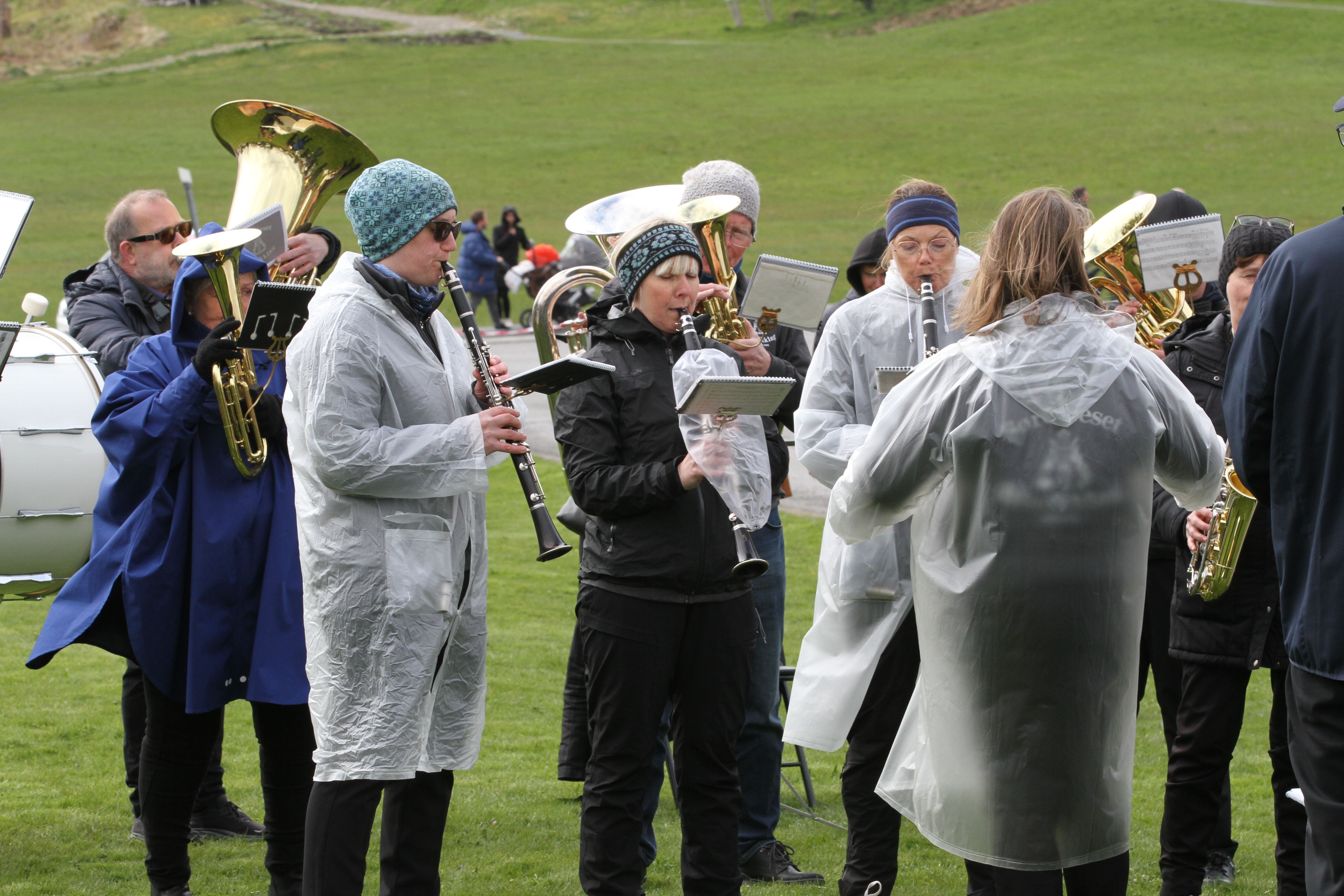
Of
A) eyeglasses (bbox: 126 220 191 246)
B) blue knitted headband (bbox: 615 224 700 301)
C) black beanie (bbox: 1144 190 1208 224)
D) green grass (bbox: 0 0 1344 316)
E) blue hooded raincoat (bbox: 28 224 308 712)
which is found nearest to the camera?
blue knitted headband (bbox: 615 224 700 301)

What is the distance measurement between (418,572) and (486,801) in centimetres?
207

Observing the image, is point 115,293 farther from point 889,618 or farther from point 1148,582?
point 1148,582

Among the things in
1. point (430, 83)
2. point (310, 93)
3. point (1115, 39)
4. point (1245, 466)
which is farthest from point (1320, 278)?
point (1115, 39)

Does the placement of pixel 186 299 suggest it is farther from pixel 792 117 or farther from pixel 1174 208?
pixel 792 117

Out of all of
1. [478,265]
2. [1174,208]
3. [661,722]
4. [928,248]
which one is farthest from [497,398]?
[478,265]

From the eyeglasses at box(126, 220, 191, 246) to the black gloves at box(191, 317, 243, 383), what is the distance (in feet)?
3.56

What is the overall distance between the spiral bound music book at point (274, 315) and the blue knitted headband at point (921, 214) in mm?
1602

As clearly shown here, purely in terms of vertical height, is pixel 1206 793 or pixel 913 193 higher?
pixel 913 193

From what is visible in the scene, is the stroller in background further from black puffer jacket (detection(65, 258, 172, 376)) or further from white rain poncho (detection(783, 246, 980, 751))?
white rain poncho (detection(783, 246, 980, 751))

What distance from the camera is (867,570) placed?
3734 millimetres

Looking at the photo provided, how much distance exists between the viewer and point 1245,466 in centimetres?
287

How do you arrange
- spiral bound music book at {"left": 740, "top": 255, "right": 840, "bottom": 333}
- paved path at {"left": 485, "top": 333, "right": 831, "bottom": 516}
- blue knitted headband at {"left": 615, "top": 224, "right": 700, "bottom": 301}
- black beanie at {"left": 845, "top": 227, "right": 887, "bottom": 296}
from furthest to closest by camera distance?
paved path at {"left": 485, "top": 333, "right": 831, "bottom": 516} → black beanie at {"left": 845, "top": 227, "right": 887, "bottom": 296} → spiral bound music book at {"left": 740, "top": 255, "right": 840, "bottom": 333} → blue knitted headband at {"left": 615, "top": 224, "right": 700, "bottom": 301}

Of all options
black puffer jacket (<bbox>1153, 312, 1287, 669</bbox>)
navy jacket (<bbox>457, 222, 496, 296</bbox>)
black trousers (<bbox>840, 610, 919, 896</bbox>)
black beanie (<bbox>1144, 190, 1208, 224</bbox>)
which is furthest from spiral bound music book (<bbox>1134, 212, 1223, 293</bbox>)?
navy jacket (<bbox>457, 222, 496, 296</bbox>)

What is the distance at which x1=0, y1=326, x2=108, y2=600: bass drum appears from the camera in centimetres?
465
